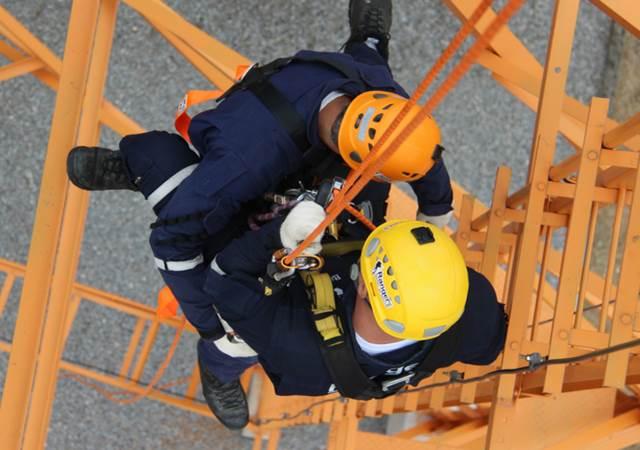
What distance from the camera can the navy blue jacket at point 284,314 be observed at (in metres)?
2.34

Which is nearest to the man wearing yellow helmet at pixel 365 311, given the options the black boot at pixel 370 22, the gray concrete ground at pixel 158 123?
the black boot at pixel 370 22

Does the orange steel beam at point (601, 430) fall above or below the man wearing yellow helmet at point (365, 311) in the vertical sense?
below

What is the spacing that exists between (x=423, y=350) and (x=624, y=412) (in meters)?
1.17

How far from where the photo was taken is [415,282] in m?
2.02

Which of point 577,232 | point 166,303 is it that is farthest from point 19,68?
point 577,232

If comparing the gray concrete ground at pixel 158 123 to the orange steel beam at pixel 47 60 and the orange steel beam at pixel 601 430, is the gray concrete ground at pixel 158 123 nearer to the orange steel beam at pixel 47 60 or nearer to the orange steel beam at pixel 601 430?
the orange steel beam at pixel 47 60

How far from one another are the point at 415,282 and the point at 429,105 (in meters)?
0.84

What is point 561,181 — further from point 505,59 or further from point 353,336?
point 353,336

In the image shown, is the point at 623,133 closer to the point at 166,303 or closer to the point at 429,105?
the point at 429,105

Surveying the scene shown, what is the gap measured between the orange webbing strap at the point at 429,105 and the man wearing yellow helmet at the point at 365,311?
0.54ft

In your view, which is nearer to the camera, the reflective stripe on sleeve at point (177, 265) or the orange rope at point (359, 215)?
the orange rope at point (359, 215)

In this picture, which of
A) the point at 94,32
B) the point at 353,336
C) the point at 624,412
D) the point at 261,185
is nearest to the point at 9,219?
the point at 94,32

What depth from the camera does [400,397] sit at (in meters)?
3.41

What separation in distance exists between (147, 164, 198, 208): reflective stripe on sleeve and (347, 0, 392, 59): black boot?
1.00 meters
